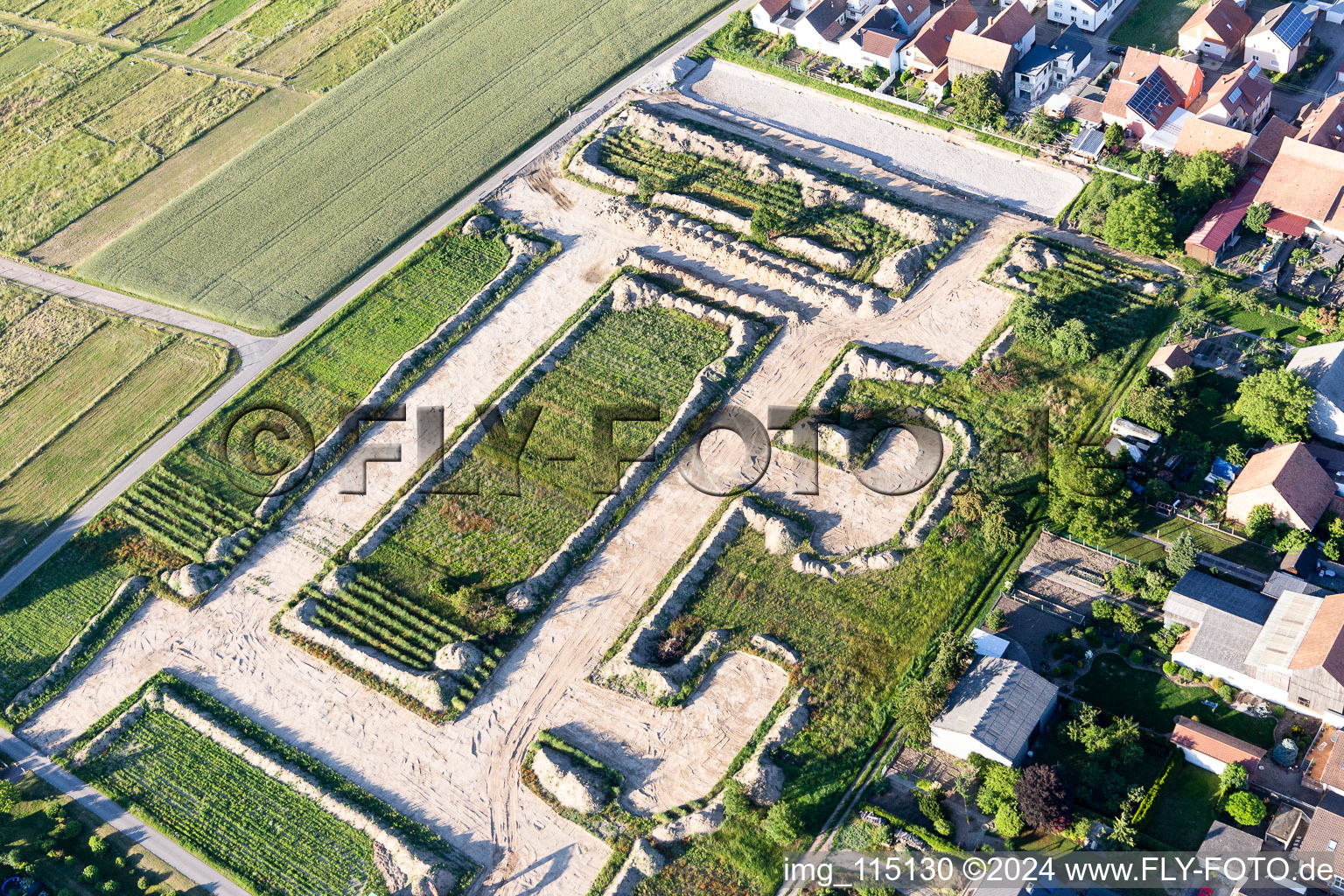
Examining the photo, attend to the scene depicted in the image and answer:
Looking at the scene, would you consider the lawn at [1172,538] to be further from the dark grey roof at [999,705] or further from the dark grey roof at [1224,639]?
the dark grey roof at [999,705]

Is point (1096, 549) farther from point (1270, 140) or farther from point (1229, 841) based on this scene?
point (1270, 140)

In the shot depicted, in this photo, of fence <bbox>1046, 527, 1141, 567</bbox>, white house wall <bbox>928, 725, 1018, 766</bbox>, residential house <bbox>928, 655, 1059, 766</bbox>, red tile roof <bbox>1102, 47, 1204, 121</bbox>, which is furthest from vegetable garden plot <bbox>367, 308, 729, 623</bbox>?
red tile roof <bbox>1102, 47, 1204, 121</bbox>

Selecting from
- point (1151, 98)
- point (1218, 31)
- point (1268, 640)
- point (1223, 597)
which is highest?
point (1218, 31)

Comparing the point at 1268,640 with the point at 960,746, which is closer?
the point at 960,746

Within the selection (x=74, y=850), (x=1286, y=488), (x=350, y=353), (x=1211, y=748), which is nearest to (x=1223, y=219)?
(x=1286, y=488)

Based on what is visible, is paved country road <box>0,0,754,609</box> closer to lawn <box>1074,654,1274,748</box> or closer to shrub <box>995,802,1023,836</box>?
shrub <box>995,802,1023,836</box>

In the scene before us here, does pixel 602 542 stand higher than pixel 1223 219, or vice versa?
pixel 1223 219
